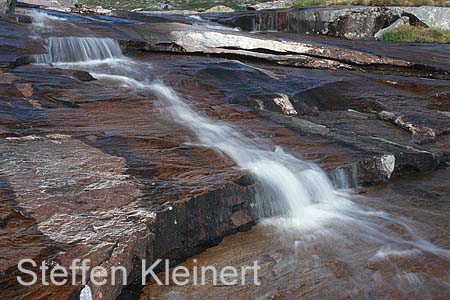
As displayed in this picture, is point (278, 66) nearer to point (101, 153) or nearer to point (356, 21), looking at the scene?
point (101, 153)

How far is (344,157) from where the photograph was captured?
6.93 metres

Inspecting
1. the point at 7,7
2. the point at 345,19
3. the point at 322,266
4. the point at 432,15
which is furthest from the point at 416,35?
the point at 322,266

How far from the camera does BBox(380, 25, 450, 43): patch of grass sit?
69.3ft

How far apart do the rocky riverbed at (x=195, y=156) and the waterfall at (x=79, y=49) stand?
3.8 inches

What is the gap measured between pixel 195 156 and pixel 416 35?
1832 centimetres

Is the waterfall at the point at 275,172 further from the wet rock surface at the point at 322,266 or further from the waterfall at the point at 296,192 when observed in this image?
the wet rock surface at the point at 322,266

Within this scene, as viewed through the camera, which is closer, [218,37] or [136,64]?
[136,64]

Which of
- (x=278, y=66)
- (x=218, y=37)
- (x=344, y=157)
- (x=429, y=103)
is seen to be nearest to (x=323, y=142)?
(x=344, y=157)

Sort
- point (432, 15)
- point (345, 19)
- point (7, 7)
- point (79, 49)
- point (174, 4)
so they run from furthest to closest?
point (174, 4) < point (432, 15) < point (345, 19) < point (7, 7) < point (79, 49)

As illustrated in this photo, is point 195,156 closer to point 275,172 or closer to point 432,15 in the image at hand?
point 275,172

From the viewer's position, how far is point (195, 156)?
6.29 meters

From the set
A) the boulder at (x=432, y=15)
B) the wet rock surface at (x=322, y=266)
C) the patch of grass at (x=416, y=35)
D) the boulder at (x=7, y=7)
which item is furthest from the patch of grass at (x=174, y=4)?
the wet rock surface at (x=322, y=266)

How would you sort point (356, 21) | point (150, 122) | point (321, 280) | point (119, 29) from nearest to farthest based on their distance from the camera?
point (321, 280), point (150, 122), point (119, 29), point (356, 21)

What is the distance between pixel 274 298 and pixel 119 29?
35.9ft
